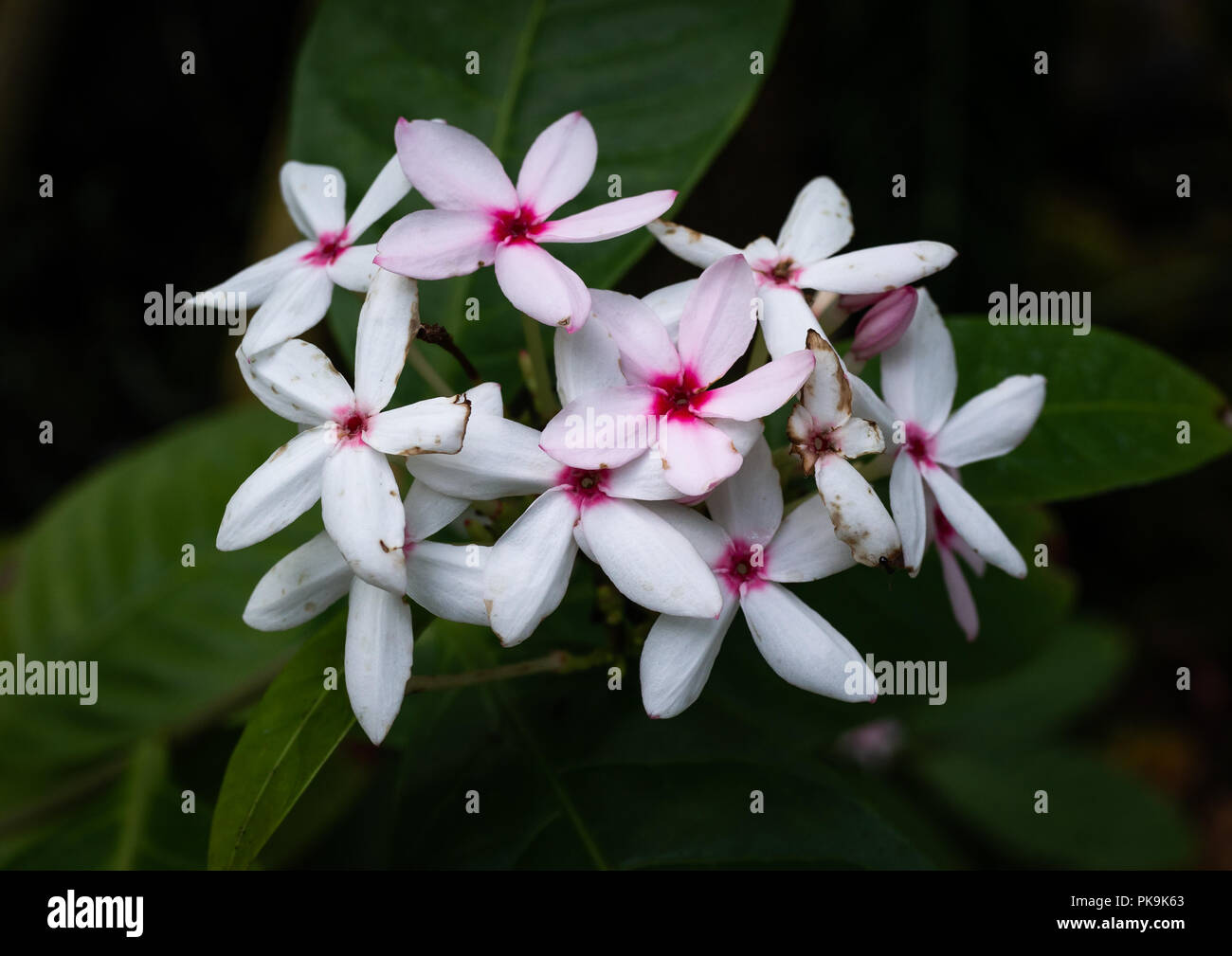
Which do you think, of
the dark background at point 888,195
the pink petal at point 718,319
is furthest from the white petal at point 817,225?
the dark background at point 888,195

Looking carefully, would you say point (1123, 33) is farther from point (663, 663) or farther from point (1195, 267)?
point (663, 663)

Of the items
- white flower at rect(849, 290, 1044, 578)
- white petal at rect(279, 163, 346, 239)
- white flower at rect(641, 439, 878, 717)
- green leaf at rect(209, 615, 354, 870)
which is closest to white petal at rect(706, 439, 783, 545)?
white flower at rect(641, 439, 878, 717)

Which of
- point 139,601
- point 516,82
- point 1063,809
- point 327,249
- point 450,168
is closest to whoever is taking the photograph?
point 450,168

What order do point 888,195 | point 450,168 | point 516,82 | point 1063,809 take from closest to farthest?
point 450,168, point 516,82, point 888,195, point 1063,809

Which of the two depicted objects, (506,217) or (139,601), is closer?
(506,217)

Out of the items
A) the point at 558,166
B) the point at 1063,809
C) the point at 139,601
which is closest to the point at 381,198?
the point at 558,166

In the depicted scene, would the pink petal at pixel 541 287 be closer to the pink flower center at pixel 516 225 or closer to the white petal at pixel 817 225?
the pink flower center at pixel 516 225

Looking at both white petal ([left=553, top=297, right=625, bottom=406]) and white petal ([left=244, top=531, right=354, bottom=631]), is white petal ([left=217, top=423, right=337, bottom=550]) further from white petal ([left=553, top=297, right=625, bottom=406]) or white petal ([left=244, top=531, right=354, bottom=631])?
white petal ([left=553, top=297, right=625, bottom=406])

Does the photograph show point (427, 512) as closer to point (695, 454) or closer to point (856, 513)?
point (695, 454)
